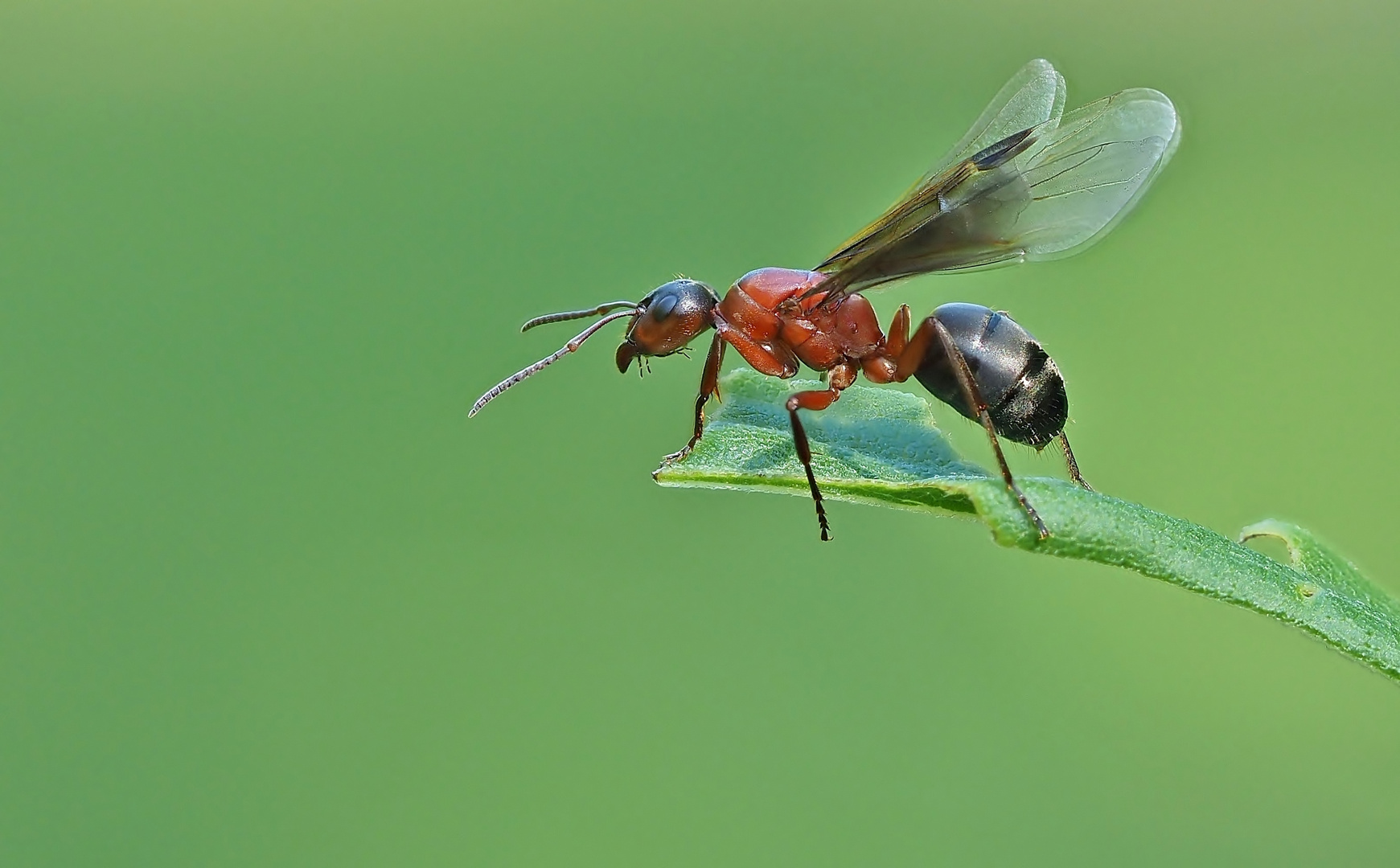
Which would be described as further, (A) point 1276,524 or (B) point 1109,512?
(A) point 1276,524

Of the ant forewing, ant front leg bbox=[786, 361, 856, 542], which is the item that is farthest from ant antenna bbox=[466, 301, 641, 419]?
ant front leg bbox=[786, 361, 856, 542]

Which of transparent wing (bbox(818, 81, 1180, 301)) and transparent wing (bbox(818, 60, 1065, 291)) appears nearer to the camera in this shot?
transparent wing (bbox(818, 81, 1180, 301))

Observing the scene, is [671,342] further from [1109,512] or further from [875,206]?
[875,206]

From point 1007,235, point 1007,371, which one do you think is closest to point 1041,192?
point 1007,235

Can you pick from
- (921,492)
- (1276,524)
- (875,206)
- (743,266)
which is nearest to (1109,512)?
(921,492)

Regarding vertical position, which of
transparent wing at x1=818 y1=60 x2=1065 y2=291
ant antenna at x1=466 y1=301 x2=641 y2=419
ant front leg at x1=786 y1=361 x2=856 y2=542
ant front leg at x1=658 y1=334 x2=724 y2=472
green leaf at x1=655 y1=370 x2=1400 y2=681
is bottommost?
green leaf at x1=655 y1=370 x2=1400 y2=681

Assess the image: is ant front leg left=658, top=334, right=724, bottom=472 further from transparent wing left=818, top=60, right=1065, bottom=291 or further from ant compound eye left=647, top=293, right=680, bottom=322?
transparent wing left=818, top=60, right=1065, bottom=291

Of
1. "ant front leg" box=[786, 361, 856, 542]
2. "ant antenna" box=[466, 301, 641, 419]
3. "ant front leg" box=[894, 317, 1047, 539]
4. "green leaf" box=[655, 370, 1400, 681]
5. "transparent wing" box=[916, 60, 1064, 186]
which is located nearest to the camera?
"green leaf" box=[655, 370, 1400, 681]

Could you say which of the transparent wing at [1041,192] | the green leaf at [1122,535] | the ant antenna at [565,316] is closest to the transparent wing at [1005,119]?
the transparent wing at [1041,192]
